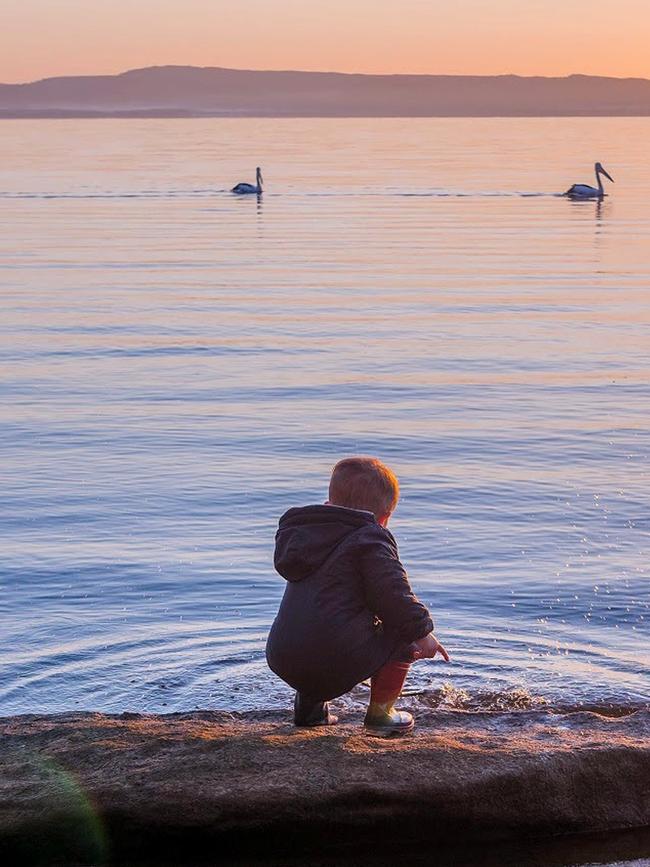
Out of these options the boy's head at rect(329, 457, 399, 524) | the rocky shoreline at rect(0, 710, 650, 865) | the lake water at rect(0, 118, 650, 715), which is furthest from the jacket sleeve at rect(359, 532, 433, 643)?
the lake water at rect(0, 118, 650, 715)

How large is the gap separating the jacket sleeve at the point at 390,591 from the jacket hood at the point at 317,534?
0.10 metres

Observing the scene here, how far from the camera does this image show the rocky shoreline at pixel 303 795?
4.75 m

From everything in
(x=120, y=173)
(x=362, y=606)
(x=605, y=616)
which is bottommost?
(x=605, y=616)

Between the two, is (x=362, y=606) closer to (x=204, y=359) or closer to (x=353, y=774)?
(x=353, y=774)

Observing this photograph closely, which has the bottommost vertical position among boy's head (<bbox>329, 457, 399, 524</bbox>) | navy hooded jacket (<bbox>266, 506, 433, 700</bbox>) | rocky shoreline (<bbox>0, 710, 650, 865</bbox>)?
rocky shoreline (<bbox>0, 710, 650, 865</bbox>)

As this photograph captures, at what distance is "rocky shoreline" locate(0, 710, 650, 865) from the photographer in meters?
4.75

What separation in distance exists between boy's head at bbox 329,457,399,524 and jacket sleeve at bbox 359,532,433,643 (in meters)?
0.16

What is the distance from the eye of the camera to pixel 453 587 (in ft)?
29.2

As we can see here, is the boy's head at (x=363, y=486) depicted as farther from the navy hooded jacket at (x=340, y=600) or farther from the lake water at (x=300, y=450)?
the lake water at (x=300, y=450)

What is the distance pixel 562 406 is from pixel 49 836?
34.5 ft

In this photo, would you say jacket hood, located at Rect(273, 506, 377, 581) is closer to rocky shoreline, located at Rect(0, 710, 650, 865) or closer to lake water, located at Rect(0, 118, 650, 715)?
rocky shoreline, located at Rect(0, 710, 650, 865)

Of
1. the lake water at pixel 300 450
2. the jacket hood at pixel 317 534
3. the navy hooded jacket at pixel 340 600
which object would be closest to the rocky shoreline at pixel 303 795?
the navy hooded jacket at pixel 340 600

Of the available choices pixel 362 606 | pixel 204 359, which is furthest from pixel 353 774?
pixel 204 359

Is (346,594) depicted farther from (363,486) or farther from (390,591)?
(363,486)
